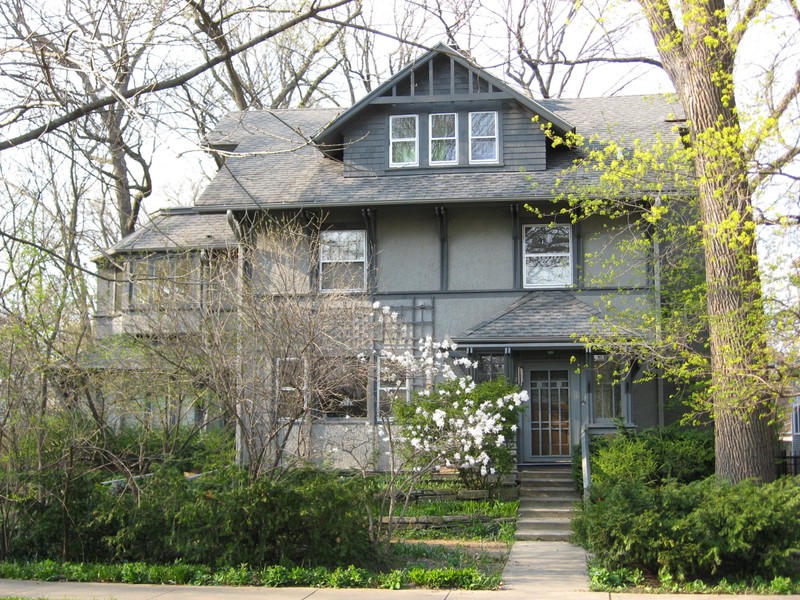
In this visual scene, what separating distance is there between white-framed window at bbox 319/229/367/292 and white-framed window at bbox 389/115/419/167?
1827mm

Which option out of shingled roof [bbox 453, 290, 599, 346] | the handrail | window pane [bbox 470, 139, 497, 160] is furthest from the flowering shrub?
window pane [bbox 470, 139, 497, 160]

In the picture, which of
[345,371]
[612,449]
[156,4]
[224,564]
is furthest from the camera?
[612,449]

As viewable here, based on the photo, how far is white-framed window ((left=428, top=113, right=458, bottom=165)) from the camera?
19484mm

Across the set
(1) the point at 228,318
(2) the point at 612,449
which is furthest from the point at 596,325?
(1) the point at 228,318

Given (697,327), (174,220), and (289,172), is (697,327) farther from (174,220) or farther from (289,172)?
(174,220)

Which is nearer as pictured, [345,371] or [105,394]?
[105,394]

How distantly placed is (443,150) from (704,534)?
11269 millimetres

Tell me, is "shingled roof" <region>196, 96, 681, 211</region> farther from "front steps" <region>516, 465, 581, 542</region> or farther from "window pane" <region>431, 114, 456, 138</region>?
"front steps" <region>516, 465, 581, 542</region>

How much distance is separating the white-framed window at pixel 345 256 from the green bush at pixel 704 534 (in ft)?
30.0

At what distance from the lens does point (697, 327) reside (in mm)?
13266

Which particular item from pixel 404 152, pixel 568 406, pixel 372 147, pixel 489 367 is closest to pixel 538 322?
pixel 489 367

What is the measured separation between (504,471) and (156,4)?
10.0m

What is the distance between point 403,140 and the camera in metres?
19.6

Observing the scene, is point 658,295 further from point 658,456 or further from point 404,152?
point 404,152
